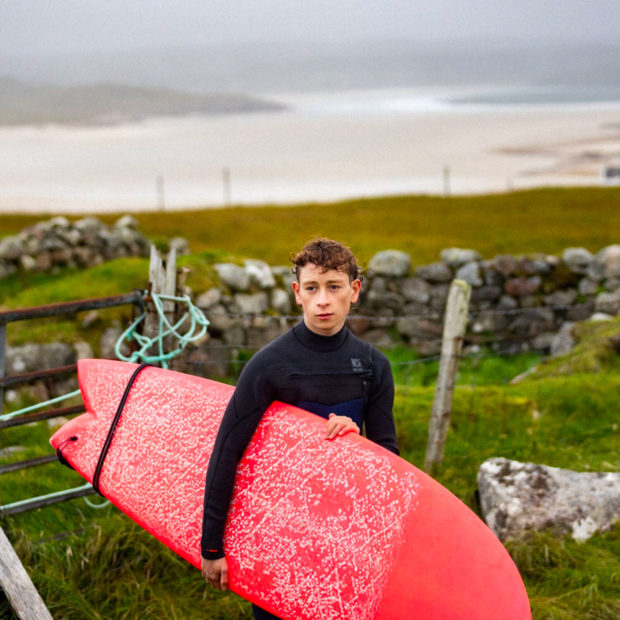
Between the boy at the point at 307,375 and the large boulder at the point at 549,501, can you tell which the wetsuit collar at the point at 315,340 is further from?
the large boulder at the point at 549,501

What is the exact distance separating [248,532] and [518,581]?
0.94 metres

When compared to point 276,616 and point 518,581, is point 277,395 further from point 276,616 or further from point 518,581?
point 518,581

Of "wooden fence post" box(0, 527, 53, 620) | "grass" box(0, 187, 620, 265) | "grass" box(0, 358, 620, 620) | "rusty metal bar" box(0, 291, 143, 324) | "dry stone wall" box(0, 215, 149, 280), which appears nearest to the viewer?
"wooden fence post" box(0, 527, 53, 620)

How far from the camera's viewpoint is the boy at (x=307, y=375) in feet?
7.72

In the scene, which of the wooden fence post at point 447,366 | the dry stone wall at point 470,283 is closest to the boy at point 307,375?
the wooden fence post at point 447,366

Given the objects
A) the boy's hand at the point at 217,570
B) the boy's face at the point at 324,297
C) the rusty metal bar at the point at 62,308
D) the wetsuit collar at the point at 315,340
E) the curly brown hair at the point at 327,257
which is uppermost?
the curly brown hair at the point at 327,257

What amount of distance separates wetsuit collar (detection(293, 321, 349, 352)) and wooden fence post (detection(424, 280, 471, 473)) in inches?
89.4

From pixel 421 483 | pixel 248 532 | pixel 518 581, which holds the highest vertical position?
pixel 421 483

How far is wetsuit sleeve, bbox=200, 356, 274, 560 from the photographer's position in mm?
2383

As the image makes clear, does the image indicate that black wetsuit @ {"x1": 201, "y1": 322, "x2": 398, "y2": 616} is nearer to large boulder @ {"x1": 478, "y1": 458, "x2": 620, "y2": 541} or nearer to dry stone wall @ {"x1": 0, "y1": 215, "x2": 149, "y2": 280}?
large boulder @ {"x1": 478, "y1": 458, "x2": 620, "y2": 541}

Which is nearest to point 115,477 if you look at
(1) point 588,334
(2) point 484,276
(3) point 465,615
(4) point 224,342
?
(3) point 465,615

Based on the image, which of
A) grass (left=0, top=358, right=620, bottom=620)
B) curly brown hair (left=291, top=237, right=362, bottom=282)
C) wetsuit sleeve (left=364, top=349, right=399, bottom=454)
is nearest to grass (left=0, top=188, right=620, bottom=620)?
grass (left=0, top=358, right=620, bottom=620)

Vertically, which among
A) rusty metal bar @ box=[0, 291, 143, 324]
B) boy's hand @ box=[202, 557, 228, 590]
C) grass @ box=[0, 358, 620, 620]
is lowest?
grass @ box=[0, 358, 620, 620]

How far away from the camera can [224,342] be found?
8789 mm
